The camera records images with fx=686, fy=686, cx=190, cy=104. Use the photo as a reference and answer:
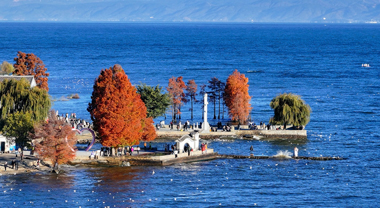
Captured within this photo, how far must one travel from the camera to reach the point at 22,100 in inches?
3108

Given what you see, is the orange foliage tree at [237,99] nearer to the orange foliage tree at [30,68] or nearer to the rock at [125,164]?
the orange foliage tree at [30,68]

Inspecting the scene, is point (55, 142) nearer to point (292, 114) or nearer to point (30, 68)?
point (292, 114)

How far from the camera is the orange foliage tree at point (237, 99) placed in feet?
323

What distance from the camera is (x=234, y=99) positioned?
9912cm

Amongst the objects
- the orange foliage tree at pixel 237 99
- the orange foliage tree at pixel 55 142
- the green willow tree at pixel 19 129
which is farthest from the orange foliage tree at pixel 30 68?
the orange foliage tree at pixel 55 142

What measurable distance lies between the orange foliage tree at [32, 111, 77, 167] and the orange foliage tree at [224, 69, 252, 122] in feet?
118

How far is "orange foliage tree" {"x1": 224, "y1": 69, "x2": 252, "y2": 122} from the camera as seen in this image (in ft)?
323

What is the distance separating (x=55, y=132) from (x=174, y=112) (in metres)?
39.4

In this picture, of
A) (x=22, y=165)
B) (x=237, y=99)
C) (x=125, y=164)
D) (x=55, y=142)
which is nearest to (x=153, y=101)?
(x=237, y=99)

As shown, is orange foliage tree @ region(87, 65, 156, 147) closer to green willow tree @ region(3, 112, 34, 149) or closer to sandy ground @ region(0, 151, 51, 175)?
green willow tree @ region(3, 112, 34, 149)

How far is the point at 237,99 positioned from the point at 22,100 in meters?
32.7

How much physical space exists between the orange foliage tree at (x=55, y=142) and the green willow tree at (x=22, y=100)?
33.8 feet

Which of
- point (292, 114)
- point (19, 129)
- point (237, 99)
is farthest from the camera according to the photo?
point (237, 99)

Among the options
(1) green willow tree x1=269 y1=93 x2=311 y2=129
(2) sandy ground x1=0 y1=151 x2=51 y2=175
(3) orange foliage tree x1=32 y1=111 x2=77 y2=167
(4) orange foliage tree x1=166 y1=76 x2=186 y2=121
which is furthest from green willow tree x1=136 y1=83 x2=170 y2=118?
(3) orange foliage tree x1=32 y1=111 x2=77 y2=167
